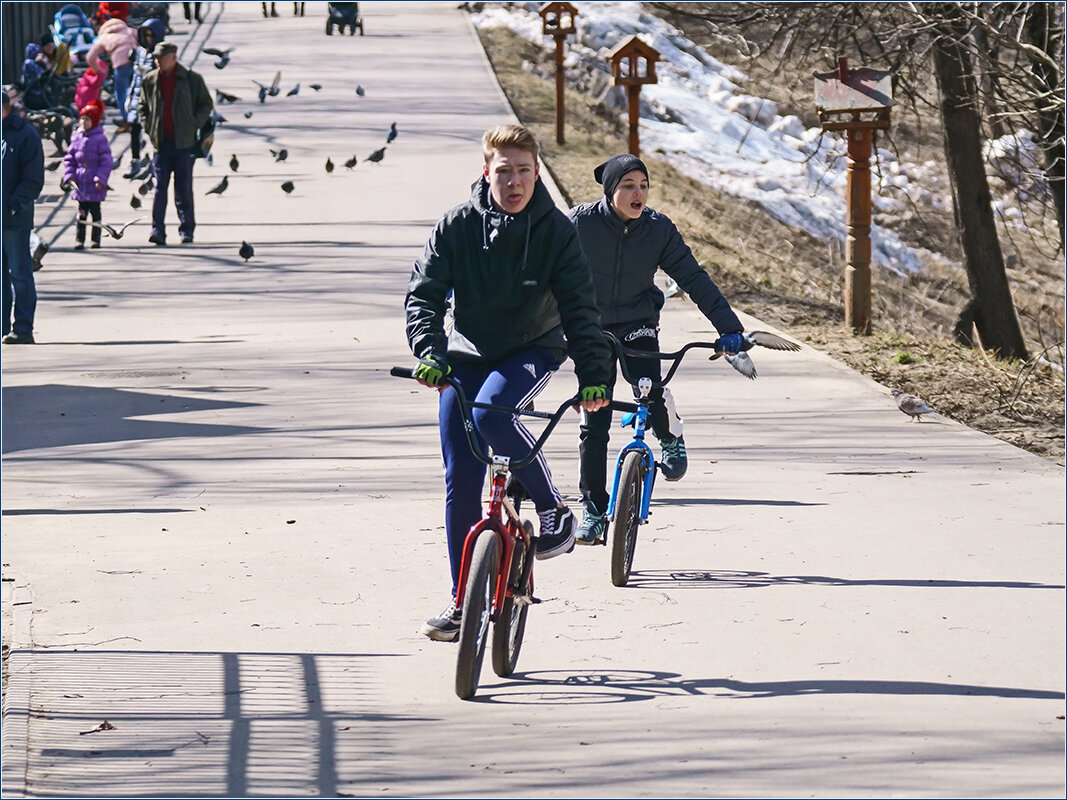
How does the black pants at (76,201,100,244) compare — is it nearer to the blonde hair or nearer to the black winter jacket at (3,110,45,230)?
the black winter jacket at (3,110,45,230)

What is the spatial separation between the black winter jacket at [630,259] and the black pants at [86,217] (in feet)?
38.1

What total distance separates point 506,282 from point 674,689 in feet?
4.54

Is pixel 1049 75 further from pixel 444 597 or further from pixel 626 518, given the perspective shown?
pixel 444 597

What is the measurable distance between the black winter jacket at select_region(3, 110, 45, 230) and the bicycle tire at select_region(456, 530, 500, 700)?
8.13 metres

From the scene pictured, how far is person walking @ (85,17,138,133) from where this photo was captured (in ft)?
83.2

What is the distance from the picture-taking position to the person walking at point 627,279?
22.5 ft

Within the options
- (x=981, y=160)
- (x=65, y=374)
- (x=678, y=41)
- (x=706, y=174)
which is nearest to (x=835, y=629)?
(x=65, y=374)

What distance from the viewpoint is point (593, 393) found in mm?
5324

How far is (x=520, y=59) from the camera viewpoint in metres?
36.7

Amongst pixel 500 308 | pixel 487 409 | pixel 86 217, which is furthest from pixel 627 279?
pixel 86 217

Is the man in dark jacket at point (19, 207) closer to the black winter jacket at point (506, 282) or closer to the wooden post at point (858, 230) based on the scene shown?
the wooden post at point (858, 230)

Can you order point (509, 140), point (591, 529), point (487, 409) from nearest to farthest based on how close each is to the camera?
point (487, 409), point (509, 140), point (591, 529)

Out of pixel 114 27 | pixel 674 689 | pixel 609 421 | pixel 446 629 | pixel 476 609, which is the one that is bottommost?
pixel 674 689

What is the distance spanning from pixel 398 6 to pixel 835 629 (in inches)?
1867
